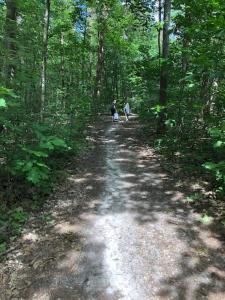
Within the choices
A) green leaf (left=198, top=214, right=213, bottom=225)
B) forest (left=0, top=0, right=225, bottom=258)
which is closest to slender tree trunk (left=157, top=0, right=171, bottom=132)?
forest (left=0, top=0, right=225, bottom=258)

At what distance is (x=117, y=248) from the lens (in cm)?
632

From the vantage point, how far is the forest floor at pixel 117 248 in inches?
207

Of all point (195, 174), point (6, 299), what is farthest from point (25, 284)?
point (195, 174)

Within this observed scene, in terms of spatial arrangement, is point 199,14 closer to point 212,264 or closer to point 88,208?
point 88,208

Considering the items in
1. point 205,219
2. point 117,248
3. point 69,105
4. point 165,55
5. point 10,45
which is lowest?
point 117,248

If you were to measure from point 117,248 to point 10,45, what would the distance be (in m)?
7.49

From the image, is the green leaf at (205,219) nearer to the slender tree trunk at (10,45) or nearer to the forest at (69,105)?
the forest at (69,105)

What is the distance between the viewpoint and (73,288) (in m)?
5.25

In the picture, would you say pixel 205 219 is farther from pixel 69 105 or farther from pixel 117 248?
pixel 69 105

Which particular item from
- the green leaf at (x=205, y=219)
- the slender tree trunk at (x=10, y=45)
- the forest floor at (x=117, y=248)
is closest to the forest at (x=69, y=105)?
the slender tree trunk at (x=10, y=45)

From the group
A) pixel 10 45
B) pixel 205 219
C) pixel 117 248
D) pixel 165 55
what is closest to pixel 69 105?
pixel 10 45

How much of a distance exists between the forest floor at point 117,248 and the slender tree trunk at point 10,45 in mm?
3655

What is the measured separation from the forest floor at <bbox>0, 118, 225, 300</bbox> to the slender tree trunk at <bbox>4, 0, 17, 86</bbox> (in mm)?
3655

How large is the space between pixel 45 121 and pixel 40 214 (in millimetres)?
3279
